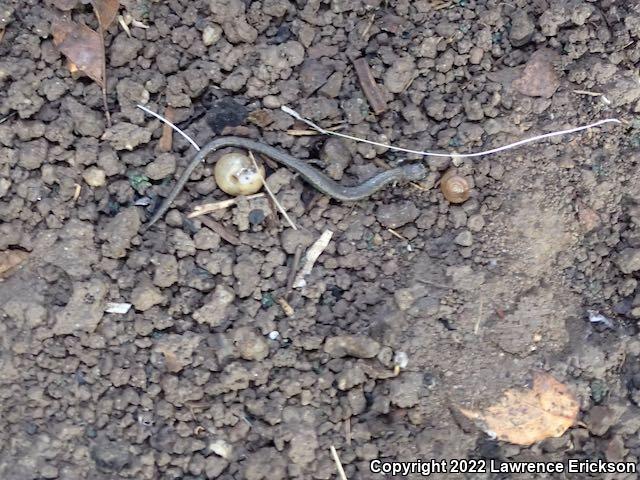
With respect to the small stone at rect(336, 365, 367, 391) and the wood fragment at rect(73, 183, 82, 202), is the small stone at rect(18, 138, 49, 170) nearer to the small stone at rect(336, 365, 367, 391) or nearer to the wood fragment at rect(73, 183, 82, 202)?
the wood fragment at rect(73, 183, 82, 202)

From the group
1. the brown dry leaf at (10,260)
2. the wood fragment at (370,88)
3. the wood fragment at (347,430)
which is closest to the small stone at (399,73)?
the wood fragment at (370,88)

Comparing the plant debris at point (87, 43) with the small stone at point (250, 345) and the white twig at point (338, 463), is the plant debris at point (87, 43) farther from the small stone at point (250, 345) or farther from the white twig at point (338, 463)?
the white twig at point (338, 463)

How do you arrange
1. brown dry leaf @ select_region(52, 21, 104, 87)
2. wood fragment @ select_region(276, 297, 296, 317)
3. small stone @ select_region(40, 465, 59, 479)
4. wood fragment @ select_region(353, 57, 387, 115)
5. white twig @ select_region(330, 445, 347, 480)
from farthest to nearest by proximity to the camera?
wood fragment @ select_region(353, 57, 387, 115)
brown dry leaf @ select_region(52, 21, 104, 87)
wood fragment @ select_region(276, 297, 296, 317)
white twig @ select_region(330, 445, 347, 480)
small stone @ select_region(40, 465, 59, 479)

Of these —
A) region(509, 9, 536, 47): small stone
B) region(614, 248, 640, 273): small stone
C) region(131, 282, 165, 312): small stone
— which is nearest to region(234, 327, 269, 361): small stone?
region(131, 282, 165, 312): small stone

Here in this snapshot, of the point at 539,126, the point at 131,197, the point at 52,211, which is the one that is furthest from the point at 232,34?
the point at 539,126

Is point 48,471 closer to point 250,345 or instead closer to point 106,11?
point 250,345

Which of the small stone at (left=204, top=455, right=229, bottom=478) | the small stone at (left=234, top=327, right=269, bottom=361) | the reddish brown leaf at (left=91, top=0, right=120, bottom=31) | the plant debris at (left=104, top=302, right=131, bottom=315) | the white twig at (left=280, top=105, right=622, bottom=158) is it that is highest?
the reddish brown leaf at (left=91, top=0, right=120, bottom=31)
